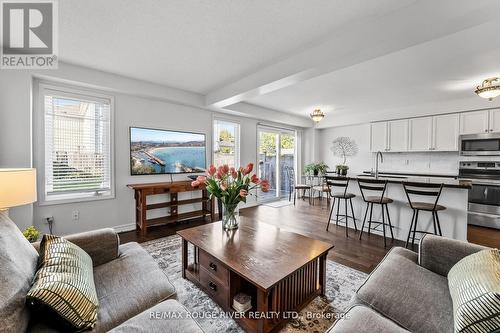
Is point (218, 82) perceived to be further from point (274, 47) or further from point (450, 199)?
point (450, 199)

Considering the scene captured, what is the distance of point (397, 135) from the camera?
531 cm

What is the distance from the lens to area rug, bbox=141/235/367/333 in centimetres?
156

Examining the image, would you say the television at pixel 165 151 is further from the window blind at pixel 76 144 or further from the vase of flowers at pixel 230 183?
the vase of flowers at pixel 230 183

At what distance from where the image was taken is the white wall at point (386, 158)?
192 inches

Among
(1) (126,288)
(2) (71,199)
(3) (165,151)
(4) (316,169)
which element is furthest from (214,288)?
(4) (316,169)

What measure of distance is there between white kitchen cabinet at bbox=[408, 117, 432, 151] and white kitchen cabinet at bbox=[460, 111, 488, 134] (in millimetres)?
528

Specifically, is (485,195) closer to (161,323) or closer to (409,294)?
Answer: (409,294)

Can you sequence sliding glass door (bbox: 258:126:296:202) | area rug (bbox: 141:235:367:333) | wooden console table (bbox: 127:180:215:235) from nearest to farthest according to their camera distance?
area rug (bbox: 141:235:367:333), wooden console table (bbox: 127:180:215:235), sliding glass door (bbox: 258:126:296:202)

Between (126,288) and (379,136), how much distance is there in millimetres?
6166

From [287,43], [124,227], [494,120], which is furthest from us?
[494,120]

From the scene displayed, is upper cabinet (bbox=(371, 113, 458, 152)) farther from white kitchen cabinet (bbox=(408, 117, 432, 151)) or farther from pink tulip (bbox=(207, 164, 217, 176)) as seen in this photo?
pink tulip (bbox=(207, 164, 217, 176))

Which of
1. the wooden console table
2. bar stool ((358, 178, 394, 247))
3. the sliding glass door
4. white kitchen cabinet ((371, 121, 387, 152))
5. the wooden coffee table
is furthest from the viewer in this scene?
the sliding glass door

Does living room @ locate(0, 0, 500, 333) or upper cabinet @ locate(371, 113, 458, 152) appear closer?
living room @ locate(0, 0, 500, 333)

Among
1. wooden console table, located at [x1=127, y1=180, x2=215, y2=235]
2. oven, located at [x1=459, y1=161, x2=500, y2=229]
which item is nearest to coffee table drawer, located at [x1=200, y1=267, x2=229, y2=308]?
wooden console table, located at [x1=127, y1=180, x2=215, y2=235]
